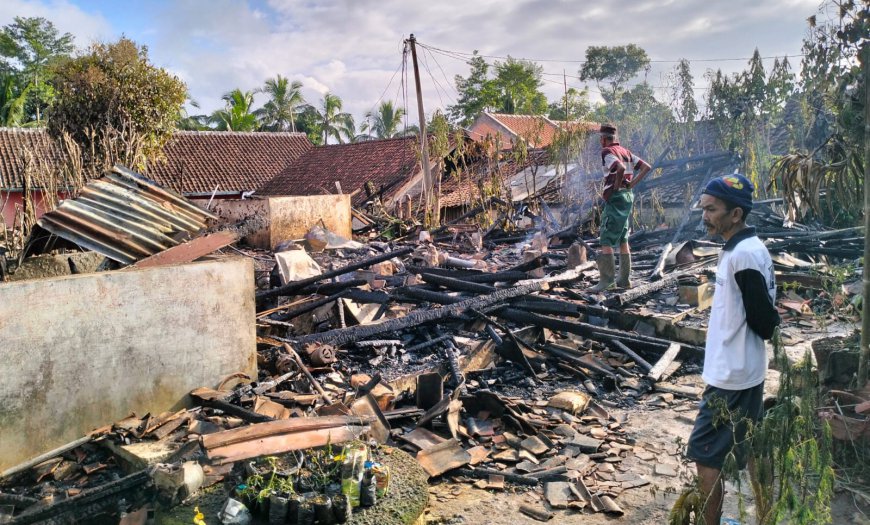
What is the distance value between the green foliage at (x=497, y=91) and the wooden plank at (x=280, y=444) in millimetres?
34551

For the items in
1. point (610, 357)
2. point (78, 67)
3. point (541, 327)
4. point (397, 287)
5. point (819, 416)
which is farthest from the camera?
point (78, 67)

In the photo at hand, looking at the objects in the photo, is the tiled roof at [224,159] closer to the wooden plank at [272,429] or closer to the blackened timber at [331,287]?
the blackened timber at [331,287]

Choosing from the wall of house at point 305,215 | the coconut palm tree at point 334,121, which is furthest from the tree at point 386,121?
the wall of house at point 305,215

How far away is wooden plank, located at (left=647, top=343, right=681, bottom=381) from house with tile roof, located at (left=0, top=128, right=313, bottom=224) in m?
21.2

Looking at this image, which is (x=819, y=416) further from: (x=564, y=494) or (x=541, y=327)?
(x=541, y=327)

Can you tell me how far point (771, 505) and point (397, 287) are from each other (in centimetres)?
588

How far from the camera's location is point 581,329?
21.2 feet

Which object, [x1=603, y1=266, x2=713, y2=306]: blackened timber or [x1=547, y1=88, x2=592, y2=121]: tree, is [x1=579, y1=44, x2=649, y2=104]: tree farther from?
[x1=603, y1=266, x2=713, y2=306]: blackened timber

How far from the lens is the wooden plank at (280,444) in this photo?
357 centimetres

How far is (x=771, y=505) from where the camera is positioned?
2.55 meters

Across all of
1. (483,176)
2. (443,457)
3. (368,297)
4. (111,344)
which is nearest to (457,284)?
(368,297)

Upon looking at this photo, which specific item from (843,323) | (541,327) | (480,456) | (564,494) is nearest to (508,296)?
(541,327)

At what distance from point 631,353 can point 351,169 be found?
19395 millimetres

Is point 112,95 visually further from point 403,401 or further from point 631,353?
point 631,353
